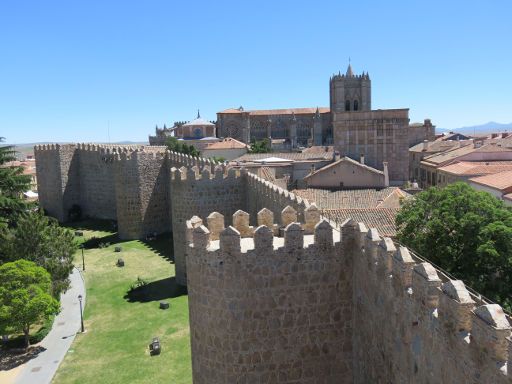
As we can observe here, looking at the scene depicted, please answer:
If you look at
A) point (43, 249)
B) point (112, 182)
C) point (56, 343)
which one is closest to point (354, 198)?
point (112, 182)

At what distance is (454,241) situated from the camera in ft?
50.5

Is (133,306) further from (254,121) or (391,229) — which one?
(254,121)

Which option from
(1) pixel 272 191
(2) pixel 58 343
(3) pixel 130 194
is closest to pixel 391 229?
(1) pixel 272 191

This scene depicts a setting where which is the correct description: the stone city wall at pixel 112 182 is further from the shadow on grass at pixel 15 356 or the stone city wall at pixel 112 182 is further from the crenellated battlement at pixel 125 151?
the shadow on grass at pixel 15 356

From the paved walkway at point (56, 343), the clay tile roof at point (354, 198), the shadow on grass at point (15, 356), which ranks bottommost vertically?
the shadow on grass at point (15, 356)

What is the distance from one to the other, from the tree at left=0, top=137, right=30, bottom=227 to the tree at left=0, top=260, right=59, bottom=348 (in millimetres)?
7407

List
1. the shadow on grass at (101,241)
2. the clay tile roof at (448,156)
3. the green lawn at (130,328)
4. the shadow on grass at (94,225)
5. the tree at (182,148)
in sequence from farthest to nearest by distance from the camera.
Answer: the tree at (182,148) → the clay tile roof at (448,156) → the shadow on grass at (94,225) → the shadow on grass at (101,241) → the green lawn at (130,328)

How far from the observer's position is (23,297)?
17172 millimetres

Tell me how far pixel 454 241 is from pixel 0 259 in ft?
62.9

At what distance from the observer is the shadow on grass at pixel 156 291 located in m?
21.1

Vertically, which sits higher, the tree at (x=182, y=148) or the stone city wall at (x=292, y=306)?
the tree at (x=182, y=148)

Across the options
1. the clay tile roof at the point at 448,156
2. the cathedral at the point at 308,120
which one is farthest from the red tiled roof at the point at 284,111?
the clay tile roof at the point at 448,156

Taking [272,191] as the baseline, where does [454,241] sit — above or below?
below

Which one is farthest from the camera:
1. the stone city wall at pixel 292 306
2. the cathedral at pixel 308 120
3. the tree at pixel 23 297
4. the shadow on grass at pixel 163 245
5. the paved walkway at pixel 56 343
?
the cathedral at pixel 308 120
